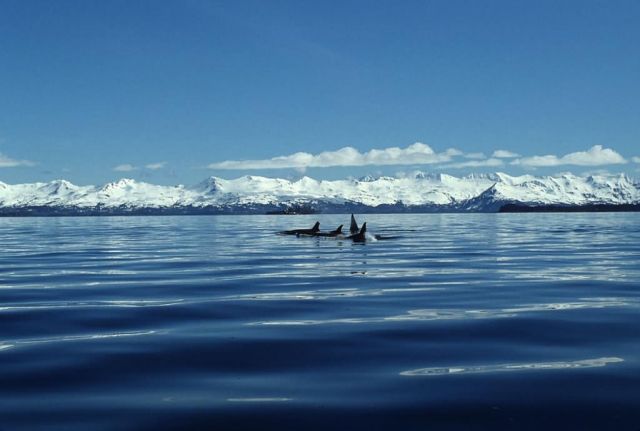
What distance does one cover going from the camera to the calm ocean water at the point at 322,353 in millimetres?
8250

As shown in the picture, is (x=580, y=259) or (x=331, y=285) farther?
(x=580, y=259)

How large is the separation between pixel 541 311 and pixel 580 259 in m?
18.9

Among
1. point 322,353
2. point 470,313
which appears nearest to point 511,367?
point 322,353

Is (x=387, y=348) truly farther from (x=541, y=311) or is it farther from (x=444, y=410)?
(x=541, y=311)

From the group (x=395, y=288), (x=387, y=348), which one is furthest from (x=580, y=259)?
(x=387, y=348)

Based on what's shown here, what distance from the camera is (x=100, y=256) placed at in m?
39.8

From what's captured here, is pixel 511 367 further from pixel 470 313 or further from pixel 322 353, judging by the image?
pixel 470 313

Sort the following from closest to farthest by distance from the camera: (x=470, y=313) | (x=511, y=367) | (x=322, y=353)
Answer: (x=511, y=367) → (x=322, y=353) → (x=470, y=313)

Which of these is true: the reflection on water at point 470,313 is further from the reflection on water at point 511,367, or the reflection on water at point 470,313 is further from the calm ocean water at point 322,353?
the reflection on water at point 511,367

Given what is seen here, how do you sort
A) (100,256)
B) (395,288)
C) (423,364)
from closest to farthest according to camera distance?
(423,364) → (395,288) → (100,256)

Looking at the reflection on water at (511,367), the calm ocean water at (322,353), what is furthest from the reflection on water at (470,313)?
the reflection on water at (511,367)

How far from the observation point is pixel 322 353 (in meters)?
11.8

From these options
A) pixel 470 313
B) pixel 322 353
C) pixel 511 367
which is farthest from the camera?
pixel 470 313

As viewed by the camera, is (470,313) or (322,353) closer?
(322,353)
